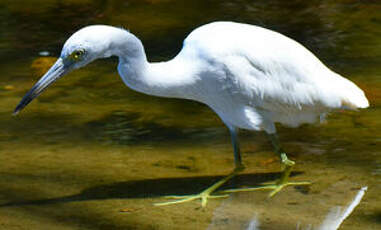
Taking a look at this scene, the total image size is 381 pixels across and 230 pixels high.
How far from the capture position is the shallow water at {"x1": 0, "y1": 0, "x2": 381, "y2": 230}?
416 centimetres

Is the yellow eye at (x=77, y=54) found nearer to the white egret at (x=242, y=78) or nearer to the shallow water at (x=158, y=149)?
the white egret at (x=242, y=78)

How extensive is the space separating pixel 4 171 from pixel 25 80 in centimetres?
184

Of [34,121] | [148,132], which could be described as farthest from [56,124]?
[148,132]

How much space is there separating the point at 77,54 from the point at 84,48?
55 millimetres

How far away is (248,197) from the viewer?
14.5 ft

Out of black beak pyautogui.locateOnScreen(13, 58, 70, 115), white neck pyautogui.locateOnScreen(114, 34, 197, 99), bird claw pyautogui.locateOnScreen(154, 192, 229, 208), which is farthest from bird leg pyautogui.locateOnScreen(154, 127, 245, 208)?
black beak pyautogui.locateOnScreen(13, 58, 70, 115)

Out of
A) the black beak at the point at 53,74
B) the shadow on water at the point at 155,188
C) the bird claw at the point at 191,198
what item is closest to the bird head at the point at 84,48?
the black beak at the point at 53,74

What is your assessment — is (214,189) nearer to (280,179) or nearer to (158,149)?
(280,179)

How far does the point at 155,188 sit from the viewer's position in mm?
4555

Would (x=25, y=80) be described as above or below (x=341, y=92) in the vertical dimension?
below

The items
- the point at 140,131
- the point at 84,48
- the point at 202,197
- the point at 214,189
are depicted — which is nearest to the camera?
the point at 84,48

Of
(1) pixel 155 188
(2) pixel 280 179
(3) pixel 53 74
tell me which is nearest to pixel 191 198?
(1) pixel 155 188

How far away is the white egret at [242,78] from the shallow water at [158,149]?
0.24 meters

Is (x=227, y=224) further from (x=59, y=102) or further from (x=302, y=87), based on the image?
(x=59, y=102)
